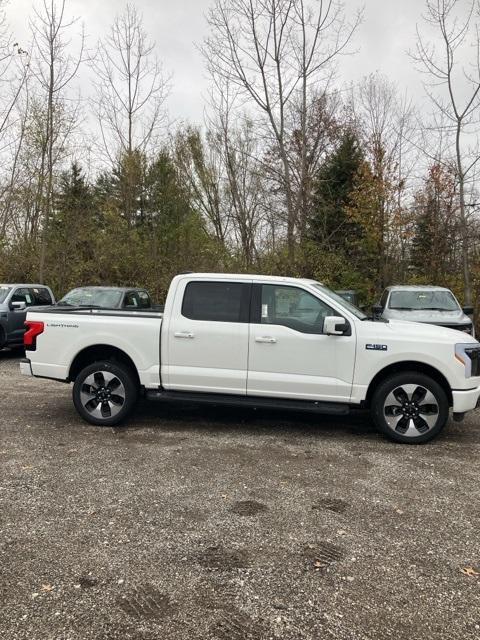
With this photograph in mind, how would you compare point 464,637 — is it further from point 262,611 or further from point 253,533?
point 253,533

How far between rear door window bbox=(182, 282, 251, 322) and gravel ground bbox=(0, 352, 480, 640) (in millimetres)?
1422

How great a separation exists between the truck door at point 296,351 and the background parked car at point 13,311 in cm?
796

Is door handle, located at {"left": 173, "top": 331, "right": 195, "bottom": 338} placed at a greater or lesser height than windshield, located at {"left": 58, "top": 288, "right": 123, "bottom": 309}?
lesser

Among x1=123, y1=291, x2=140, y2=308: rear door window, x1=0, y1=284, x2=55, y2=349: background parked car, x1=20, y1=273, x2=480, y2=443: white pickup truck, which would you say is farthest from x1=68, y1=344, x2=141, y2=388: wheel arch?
x1=0, y1=284, x2=55, y2=349: background parked car

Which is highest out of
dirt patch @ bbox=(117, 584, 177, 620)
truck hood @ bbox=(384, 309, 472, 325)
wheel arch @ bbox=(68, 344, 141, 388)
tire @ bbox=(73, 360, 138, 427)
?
truck hood @ bbox=(384, 309, 472, 325)

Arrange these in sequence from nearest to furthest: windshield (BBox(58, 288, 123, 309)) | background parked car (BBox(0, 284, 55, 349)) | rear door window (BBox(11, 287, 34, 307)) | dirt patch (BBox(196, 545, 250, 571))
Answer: dirt patch (BBox(196, 545, 250, 571)), background parked car (BBox(0, 284, 55, 349)), windshield (BBox(58, 288, 123, 309)), rear door window (BBox(11, 287, 34, 307))

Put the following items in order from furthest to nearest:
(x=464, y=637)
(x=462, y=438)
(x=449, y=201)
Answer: (x=449, y=201) < (x=462, y=438) < (x=464, y=637)

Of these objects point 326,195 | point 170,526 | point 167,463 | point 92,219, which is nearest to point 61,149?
point 92,219

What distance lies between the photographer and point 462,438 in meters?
6.07

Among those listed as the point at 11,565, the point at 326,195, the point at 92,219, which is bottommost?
the point at 11,565

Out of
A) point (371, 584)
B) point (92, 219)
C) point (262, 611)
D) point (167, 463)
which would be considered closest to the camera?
point (262, 611)

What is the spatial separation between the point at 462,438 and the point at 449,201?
46.1 feet

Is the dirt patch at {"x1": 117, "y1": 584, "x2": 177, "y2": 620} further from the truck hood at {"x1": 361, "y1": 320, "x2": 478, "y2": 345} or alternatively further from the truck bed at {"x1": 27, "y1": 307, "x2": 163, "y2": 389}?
the truck hood at {"x1": 361, "y1": 320, "x2": 478, "y2": 345}

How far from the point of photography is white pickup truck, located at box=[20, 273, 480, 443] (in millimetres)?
5637
